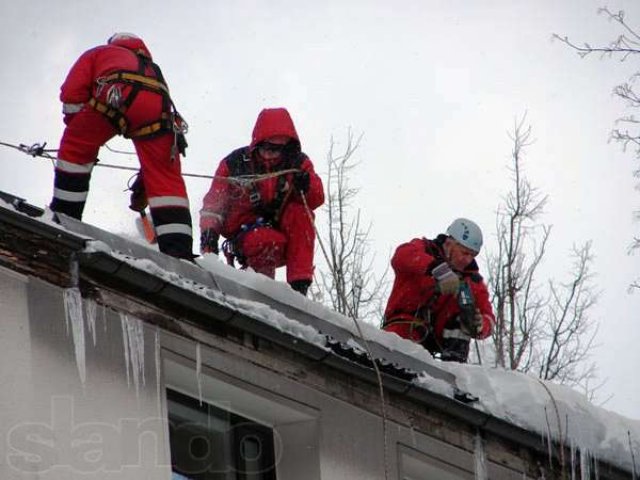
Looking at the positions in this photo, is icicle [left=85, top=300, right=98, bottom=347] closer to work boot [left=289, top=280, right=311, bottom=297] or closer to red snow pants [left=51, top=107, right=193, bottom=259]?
red snow pants [left=51, top=107, right=193, bottom=259]

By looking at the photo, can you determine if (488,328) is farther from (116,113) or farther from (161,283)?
(161,283)

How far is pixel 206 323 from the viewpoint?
28.0ft

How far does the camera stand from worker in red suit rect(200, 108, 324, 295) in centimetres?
1141

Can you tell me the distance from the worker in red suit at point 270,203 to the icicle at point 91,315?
335 centimetres

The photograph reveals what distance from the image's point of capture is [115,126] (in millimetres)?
10406

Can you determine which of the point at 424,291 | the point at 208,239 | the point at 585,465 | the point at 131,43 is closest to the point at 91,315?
the point at 131,43

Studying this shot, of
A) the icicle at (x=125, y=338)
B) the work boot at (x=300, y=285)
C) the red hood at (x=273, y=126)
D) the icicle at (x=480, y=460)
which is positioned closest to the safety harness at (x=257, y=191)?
the red hood at (x=273, y=126)

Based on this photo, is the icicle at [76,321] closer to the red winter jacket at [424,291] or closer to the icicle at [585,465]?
the icicle at [585,465]

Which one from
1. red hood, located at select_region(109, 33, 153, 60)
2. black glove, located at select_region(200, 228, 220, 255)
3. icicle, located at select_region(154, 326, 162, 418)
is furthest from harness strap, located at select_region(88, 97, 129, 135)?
icicle, located at select_region(154, 326, 162, 418)

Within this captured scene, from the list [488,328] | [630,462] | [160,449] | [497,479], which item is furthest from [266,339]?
[488,328]

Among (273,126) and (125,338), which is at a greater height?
(273,126)

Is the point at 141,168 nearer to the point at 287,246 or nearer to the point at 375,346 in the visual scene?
the point at 287,246

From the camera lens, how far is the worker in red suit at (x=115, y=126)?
1027cm

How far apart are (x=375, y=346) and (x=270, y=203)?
2.36 meters
